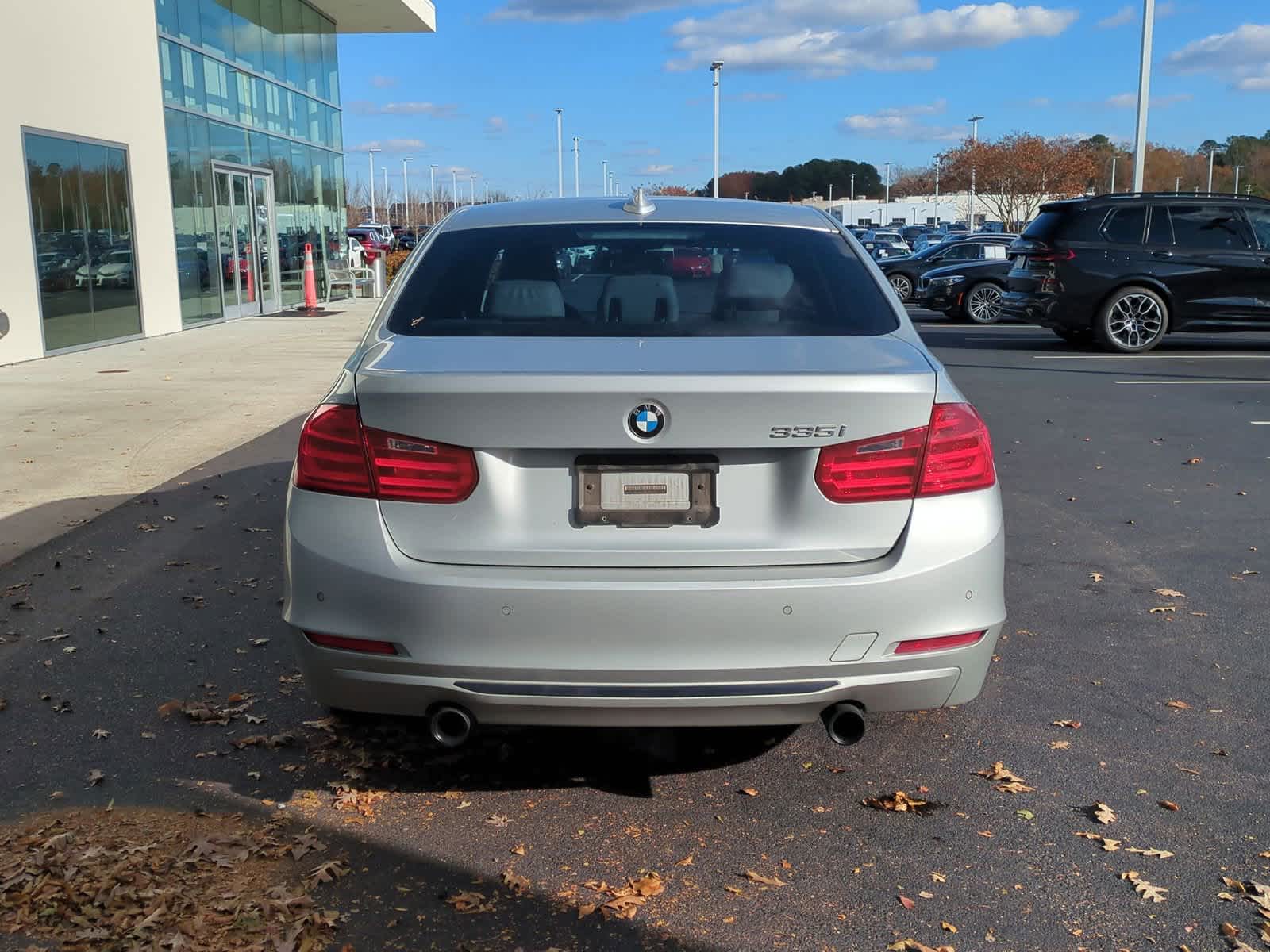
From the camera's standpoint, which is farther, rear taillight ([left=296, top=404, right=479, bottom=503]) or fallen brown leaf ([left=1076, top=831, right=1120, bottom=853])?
fallen brown leaf ([left=1076, top=831, right=1120, bottom=853])

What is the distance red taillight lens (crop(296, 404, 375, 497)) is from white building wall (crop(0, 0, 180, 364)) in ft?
44.3

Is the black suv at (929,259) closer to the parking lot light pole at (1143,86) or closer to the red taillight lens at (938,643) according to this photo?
the parking lot light pole at (1143,86)

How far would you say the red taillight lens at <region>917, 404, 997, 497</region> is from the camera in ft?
10.5

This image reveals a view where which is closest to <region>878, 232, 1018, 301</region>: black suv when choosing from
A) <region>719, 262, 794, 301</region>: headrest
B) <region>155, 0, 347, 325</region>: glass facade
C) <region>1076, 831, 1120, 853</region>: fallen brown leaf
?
<region>155, 0, 347, 325</region>: glass facade

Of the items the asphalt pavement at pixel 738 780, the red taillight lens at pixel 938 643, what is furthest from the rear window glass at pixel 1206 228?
the red taillight lens at pixel 938 643

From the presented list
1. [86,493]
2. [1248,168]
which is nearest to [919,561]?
[86,493]

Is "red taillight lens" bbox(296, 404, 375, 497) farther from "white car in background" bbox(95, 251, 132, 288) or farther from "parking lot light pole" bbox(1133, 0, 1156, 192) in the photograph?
"parking lot light pole" bbox(1133, 0, 1156, 192)

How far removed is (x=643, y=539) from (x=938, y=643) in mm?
812

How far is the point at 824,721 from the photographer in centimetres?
326

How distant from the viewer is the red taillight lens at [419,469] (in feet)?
10.3

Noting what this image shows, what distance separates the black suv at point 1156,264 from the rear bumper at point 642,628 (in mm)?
14076

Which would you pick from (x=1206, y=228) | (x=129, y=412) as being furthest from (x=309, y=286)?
(x=1206, y=228)

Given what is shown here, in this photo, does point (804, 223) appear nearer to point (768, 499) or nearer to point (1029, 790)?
point (768, 499)

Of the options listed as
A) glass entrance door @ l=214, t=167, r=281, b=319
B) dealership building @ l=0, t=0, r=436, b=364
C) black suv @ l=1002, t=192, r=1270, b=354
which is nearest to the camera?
dealership building @ l=0, t=0, r=436, b=364
